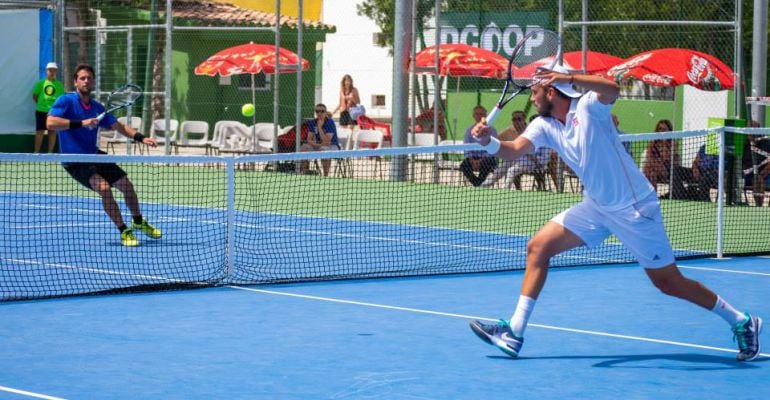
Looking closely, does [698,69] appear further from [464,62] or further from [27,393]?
[27,393]

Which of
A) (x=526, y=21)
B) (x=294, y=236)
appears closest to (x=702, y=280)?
(x=294, y=236)

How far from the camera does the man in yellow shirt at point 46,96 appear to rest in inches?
869

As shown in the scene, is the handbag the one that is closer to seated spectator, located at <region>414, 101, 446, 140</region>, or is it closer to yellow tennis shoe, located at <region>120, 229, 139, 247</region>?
seated spectator, located at <region>414, 101, 446, 140</region>

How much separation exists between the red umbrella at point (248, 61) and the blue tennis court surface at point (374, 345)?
13083mm

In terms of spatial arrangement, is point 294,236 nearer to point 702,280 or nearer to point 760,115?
point 702,280

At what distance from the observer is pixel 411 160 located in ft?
63.5

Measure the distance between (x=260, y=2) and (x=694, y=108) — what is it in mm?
12789

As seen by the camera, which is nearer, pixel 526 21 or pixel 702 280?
pixel 702 280

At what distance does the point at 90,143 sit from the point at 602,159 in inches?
264

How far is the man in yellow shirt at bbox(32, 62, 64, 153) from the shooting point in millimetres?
22062

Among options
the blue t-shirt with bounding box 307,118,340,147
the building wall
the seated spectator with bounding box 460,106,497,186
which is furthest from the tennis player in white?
the building wall

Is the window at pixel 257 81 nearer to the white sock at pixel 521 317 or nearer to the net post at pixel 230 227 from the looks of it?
the net post at pixel 230 227

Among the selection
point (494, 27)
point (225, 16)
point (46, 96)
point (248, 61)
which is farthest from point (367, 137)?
point (225, 16)

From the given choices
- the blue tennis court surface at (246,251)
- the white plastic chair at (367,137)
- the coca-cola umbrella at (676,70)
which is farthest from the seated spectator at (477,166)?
the blue tennis court surface at (246,251)
